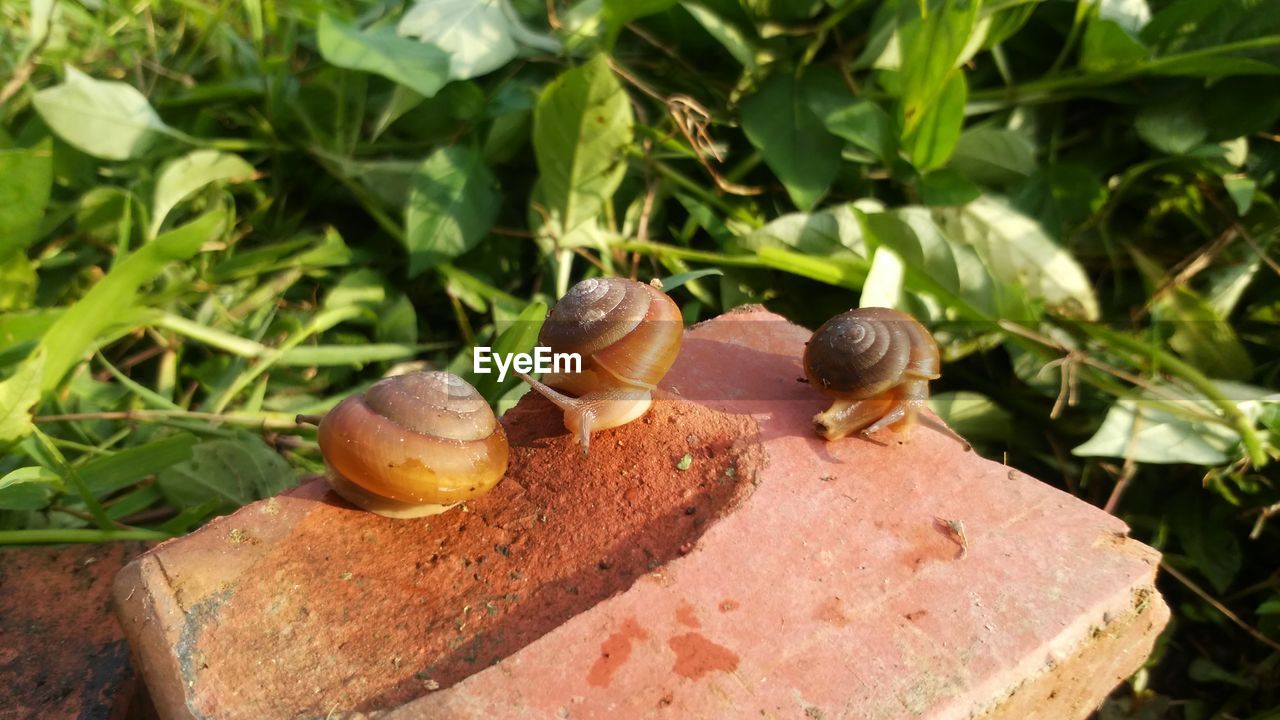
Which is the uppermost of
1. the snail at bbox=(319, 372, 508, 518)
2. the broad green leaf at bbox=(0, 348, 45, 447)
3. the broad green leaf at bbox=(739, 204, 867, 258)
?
the snail at bbox=(319, 372, 508, 518)

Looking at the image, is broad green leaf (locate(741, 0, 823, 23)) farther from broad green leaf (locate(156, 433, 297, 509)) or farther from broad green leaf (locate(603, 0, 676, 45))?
broad green leaf (locate(156, 433, 297, 509))

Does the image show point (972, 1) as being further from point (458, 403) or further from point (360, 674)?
point (360, 674)

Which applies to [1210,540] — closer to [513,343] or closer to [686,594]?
[686,594]

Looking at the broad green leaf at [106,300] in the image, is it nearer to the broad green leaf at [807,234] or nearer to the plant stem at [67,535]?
the plant stem at [67,535]

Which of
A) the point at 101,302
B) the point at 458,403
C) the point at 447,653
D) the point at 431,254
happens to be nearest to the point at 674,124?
the point at 431,254

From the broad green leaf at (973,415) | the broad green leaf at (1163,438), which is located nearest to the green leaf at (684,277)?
the broad green leaf at (973,415)

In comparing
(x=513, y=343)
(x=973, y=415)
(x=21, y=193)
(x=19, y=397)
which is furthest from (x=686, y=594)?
(x=21, y=193)

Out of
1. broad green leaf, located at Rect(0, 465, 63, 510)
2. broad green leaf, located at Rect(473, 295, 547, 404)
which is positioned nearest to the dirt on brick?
broad green leaf, located at Rect(473, 295, 547, 404)
